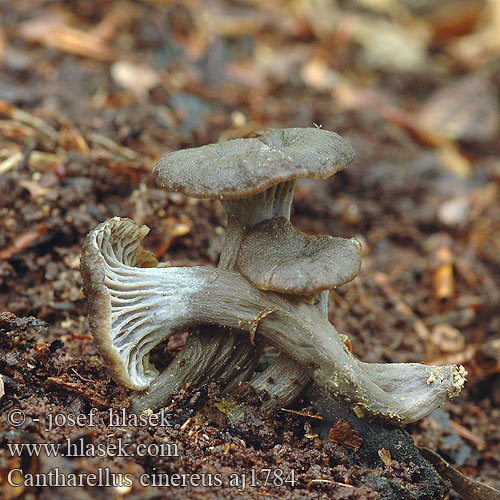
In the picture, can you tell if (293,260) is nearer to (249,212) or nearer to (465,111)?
(249,212)

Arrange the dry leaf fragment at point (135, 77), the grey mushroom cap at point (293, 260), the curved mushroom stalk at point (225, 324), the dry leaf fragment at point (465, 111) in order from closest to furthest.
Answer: the grey mushroom cap at point (293, 260)
the curved mushroom stalk at point (225, 324)
the dry leaf fragment at point (135, 77)
the dry leaf fragment at point (465, 111)

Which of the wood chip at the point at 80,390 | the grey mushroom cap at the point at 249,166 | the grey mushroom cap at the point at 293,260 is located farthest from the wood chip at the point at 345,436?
the grey mushroom cap at the point at 249,166

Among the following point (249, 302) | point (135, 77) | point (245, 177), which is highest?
point (245, 177)

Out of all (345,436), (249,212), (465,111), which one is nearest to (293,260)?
(249,212)

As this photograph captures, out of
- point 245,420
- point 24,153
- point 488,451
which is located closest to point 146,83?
point 24,153

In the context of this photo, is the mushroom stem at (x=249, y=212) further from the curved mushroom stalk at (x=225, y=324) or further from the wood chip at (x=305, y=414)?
the wood chip at (x=305, y=414)
